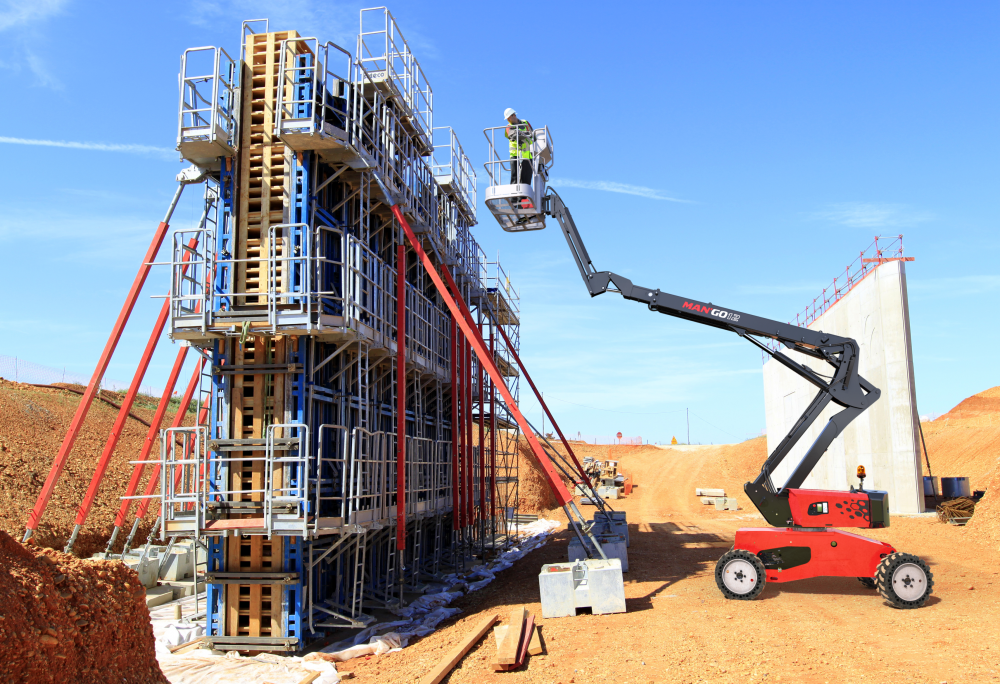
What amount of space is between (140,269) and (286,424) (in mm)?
4966

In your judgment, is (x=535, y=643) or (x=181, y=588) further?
(x=181, y=588)

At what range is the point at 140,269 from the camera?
44.5 ft

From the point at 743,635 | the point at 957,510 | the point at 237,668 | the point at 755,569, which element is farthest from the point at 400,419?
the point at 957,510

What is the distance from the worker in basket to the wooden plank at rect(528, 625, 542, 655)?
9.36m

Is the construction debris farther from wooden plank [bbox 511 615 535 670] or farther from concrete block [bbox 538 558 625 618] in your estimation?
wooden plank [bbox 511 615 535 670]

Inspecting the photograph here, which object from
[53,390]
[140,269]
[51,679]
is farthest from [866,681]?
[53,390]

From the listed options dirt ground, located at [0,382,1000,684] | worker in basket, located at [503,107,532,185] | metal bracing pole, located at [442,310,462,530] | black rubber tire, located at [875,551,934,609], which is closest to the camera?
A: dirt ground, located at [0,382,1000,684]

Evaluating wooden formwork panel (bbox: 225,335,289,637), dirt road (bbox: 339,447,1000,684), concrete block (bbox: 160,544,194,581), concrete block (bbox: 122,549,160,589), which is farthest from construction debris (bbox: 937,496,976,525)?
concrete block (bbox: 122,549,160,589)

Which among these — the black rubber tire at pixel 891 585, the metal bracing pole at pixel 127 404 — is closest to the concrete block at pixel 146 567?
the metal bracing pole at pixel 127 404

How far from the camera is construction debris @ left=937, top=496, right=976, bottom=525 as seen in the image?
22.9m

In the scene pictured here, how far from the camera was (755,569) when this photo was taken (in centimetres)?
1238

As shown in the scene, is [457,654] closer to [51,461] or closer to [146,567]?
[146,567]

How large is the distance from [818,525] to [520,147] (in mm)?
9705

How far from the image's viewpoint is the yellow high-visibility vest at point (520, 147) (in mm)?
15719
